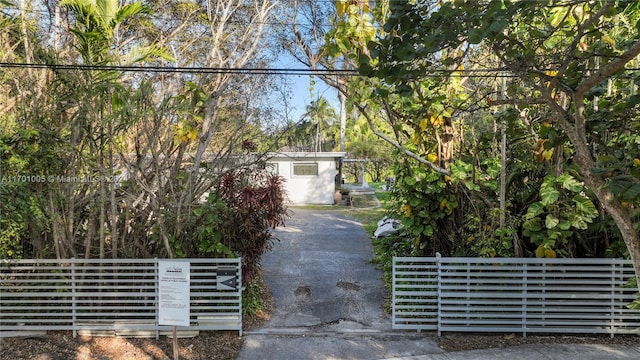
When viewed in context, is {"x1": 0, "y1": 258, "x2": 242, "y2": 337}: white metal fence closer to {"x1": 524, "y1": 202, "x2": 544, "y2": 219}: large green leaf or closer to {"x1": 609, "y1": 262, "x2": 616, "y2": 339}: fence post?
{"x1": 524, "y1": 202, "x2": 544, "y2": 219}: large green leaf

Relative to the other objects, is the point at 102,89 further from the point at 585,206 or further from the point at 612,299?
the point at 612,299

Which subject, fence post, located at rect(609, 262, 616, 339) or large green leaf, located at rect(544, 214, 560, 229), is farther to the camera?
fence post, located at rect(609, 262, 616, 339)

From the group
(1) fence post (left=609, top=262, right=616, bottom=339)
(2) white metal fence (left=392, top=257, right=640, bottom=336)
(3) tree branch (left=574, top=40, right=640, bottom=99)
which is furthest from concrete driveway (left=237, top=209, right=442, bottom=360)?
(3) tree branch (left=574, top=40, right=640, bottom=99)

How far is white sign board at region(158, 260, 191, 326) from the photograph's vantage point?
4629 millimetres

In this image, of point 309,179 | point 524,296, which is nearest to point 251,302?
point 524,296

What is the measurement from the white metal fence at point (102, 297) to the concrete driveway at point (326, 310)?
2.23ft

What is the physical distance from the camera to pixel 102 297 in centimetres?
595

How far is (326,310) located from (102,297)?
3.33 meters

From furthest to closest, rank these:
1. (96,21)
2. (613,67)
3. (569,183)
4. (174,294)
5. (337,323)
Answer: (337,323)
(569,183)
(96,21)
(174,294)
(613,67)

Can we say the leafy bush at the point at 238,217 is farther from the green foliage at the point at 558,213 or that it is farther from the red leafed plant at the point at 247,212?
the green foliage at the point at 558,213

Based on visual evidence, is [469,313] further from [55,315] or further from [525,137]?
[55,315]

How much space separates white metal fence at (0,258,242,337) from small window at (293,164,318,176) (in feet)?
47.8

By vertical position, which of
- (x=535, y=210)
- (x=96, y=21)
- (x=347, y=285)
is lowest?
(x=347, y=285)

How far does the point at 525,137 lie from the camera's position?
619 cm
